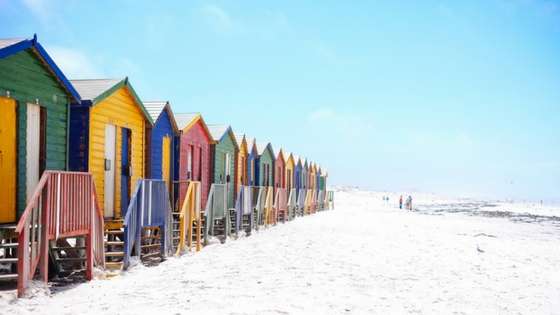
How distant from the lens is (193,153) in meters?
18.8

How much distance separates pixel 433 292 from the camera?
9.19 m

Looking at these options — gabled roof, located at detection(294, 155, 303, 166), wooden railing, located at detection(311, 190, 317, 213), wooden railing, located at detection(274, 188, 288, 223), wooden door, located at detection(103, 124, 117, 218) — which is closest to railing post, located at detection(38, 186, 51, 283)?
wooden door, located at detection(103, 124, 117, 218)

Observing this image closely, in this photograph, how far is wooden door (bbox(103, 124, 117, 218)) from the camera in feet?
41.5

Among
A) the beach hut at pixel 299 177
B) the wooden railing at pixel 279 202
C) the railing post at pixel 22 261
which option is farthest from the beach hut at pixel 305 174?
the railing post at pixel 22 261

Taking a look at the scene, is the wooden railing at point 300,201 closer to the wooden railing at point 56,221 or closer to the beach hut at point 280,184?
the beach hut at point 280,184

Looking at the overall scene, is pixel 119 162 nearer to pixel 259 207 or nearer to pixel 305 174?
pixel 259 207

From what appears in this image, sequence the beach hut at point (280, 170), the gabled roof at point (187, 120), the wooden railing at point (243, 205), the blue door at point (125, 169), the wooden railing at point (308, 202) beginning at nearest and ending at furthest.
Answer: the blue door at point (125, 169), the gabled roof at point (187, 120), the wooden railing at point (243, 205), the beach hut at point (280, 170), the wooden railing at point (308, 202)

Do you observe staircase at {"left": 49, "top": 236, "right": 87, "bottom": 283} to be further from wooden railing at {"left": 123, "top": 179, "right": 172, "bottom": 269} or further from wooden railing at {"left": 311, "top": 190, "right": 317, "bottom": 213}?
wooden railing at {"left": 311, "top": 190, "right": 317, "bottom": 213}

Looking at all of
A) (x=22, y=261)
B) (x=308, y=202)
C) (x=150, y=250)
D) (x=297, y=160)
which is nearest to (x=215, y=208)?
(x=150, y=250)

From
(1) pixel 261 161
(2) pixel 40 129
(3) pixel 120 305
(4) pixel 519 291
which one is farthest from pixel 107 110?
(1) pixel 261 161

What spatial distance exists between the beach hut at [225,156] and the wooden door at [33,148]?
34.2 feet

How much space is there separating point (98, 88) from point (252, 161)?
15097 millimetres

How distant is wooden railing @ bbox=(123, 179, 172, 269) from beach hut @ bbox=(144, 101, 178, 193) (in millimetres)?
2398

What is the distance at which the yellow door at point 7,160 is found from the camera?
9211mm
